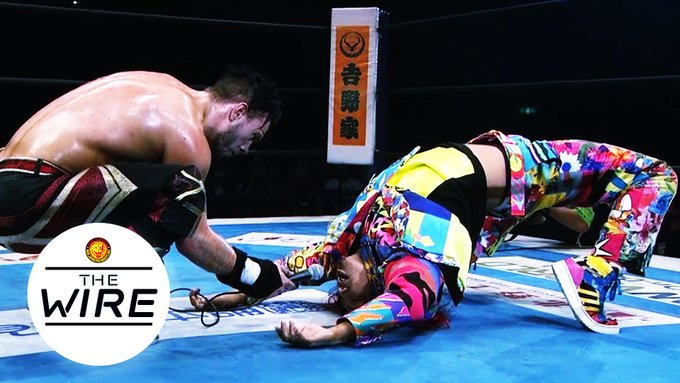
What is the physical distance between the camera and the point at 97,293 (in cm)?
113

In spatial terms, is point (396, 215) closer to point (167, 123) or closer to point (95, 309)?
point (167, 123)

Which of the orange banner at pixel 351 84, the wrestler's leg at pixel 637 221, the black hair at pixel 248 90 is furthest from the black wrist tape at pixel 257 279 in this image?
the orange banner at pixel 351 84

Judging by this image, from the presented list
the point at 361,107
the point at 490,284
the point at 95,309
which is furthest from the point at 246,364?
the point at 361,107

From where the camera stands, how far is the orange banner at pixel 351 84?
146 inches

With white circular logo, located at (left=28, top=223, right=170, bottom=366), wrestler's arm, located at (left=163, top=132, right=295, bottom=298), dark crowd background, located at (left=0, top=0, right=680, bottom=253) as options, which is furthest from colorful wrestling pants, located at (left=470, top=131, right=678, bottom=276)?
dark crowd background, located at (left=0, top=0, right=680, bottom=253)

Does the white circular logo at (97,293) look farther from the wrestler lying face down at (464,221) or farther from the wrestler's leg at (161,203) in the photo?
the wrestler lying face down at (464,221)

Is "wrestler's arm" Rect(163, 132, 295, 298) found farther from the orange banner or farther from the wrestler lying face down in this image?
the orange banner

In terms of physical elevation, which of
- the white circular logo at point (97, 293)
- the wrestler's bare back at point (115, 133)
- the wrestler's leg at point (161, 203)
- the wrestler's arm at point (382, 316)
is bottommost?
the wrestler's arm at point (382, 316)

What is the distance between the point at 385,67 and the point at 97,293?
9.16 feet

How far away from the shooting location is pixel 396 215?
64.2 inches

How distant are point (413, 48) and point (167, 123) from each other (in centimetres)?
402

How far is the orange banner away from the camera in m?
3.71

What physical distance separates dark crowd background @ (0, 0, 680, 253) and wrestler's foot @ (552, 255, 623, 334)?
1934 mm

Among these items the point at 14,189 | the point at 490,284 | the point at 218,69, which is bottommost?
the point at 490,284
